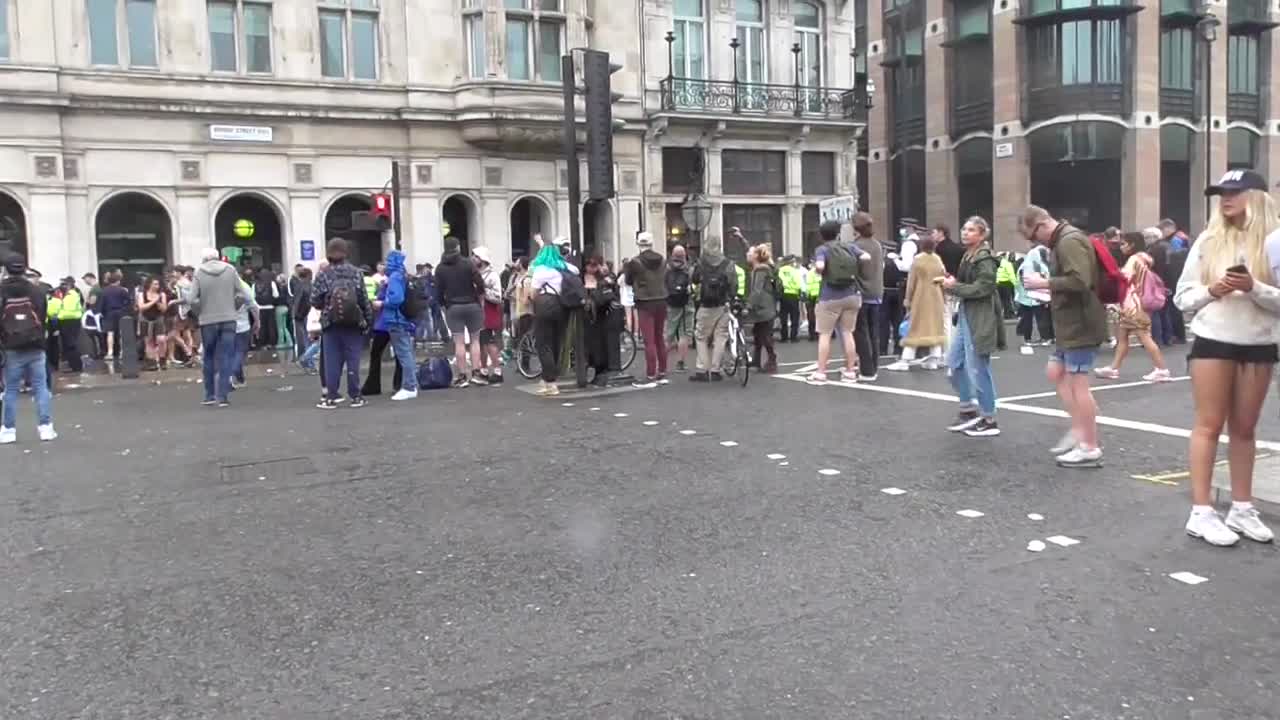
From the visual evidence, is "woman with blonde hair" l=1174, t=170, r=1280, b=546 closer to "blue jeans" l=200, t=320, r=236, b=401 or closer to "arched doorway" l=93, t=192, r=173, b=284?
"blue jeans" l=200, t=320, r=236, b=401

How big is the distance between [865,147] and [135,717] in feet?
145

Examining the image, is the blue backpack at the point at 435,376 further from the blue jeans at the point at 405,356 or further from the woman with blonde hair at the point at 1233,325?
the woman with blonde hair at the point at 1233,325

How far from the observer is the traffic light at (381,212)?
19.0 meters

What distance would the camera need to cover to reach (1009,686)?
12.1ft

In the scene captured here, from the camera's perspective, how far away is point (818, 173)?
30.5 metres

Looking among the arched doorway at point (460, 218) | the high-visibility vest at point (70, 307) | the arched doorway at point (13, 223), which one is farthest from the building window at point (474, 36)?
the high-visibility vest at point (70, 307)

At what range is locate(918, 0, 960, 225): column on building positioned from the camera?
3991 cm

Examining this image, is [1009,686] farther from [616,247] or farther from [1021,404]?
[616,247]

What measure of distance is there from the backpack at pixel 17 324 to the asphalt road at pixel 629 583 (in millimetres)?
1081

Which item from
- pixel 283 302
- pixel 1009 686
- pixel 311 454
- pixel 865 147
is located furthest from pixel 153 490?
pixel 865 147

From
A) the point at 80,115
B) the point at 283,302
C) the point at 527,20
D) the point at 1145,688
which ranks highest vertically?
the point at 527,20

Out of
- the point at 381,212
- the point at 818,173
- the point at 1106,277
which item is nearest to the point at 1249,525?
the point at 1106,277

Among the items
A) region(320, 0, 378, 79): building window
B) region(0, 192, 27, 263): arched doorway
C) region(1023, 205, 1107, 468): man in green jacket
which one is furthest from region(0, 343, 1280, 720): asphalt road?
region(320, 0, 378, 79): building window

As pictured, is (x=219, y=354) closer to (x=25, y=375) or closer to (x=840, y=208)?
(x=25, y=375)
